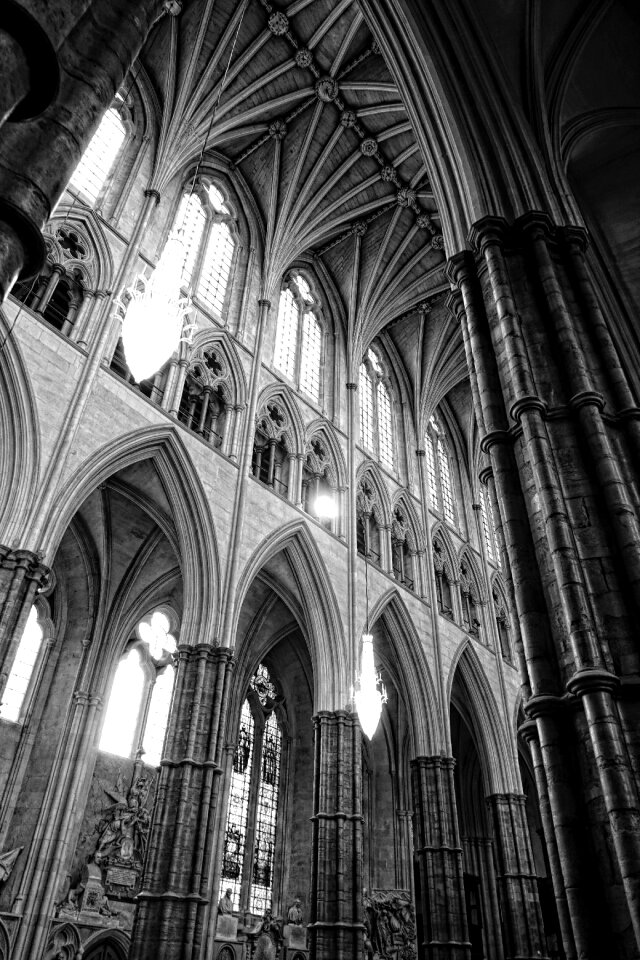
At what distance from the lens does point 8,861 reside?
12.0 meters

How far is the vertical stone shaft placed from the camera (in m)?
4.50

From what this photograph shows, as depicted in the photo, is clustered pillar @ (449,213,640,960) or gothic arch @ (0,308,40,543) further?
gothic arch @ (0,308,40,543)

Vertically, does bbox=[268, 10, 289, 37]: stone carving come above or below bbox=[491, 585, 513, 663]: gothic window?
above

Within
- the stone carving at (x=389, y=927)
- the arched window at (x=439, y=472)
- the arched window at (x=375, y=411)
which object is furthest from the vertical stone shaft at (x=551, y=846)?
the arched window at (x=439, y=472)

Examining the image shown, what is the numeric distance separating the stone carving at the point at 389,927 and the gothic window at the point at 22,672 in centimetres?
918

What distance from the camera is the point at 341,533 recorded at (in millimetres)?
16500

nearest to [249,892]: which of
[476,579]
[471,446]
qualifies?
[476,579]

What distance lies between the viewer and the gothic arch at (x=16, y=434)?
32.0 feet

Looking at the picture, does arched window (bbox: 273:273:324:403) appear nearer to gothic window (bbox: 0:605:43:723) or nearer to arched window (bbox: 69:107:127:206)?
arched window (bbox: 69:107:127:206)

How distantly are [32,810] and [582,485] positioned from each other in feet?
37.8

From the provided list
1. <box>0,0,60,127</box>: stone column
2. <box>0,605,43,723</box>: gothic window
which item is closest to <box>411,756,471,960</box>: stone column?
<box>0,605,43,723</box>: gothic window

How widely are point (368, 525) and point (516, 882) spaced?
353 inches

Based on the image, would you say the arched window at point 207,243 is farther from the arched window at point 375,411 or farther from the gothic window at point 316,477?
the arched window at point 375,411

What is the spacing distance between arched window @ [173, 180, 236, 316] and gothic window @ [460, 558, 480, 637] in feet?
36.1
